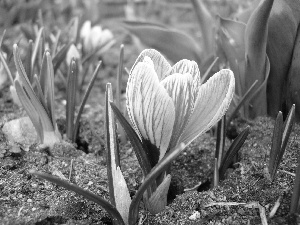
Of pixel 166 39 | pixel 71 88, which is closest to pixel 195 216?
pixel 71 88

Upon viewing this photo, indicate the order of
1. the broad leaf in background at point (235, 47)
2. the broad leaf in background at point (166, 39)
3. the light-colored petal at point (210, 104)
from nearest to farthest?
1. the light-colored petal at point (210, 104)
2. the broad leaf in background at point (235, 47)
3. the broad leaf in background at point (166, 39)

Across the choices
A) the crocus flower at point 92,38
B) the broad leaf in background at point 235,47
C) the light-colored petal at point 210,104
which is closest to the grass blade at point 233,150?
the light-colored petal at point 210,104

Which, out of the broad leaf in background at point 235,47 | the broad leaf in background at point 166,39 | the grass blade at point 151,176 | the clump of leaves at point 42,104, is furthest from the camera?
the broad leaf in background at point 166,39

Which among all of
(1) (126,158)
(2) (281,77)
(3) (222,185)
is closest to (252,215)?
(3) (222,185)

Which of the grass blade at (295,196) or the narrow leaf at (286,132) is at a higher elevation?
the narrow leaf at (286,132)

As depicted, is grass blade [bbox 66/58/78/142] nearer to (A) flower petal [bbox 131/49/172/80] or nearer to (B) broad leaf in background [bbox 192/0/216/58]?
(A) flower petal [bbox 131/49/172/80]

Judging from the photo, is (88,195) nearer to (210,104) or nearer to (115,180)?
(115,180)

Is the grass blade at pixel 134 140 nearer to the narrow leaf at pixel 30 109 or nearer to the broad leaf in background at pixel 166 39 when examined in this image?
the narrow leaf at pixel 30 109

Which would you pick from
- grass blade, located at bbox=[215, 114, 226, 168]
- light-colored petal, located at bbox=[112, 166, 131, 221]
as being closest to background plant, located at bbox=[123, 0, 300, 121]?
grass blade, located at bbox=[215, 114, 226, 168]
